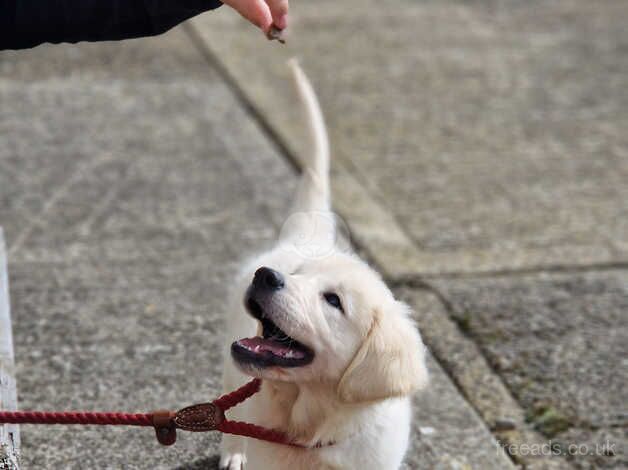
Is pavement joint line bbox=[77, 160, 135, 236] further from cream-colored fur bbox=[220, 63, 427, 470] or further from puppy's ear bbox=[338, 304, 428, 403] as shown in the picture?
puppy's ear bbox=[338, 304, 428, 403]

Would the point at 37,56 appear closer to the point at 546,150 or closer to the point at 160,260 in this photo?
the point at 160,260

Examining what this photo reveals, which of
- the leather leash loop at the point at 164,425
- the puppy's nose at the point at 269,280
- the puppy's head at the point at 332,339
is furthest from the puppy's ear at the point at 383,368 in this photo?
the leather leash loop at the point at 164,425

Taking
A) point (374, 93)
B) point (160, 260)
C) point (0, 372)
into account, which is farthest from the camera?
point (374, 93)

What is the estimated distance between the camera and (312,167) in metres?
3.30

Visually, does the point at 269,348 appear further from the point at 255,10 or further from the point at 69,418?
the point at 255,10

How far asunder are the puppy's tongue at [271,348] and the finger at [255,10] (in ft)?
2.38

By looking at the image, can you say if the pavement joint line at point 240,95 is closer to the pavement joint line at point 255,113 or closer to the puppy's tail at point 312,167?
the pavement joint line at point 255,113

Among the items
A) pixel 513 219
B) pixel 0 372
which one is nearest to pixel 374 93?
pixel 513 219

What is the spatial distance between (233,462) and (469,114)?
344 centimetres

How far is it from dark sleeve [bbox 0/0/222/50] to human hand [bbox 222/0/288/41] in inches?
2.6

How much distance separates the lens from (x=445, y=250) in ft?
14.6

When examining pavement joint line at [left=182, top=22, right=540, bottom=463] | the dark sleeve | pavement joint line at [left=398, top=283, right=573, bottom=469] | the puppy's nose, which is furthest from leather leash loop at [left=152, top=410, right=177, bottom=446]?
pavement joint line at [left=182, top=22, right=540, bottom=463]

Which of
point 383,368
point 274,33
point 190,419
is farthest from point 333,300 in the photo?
point 274,33

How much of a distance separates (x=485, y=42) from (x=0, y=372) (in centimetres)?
517
